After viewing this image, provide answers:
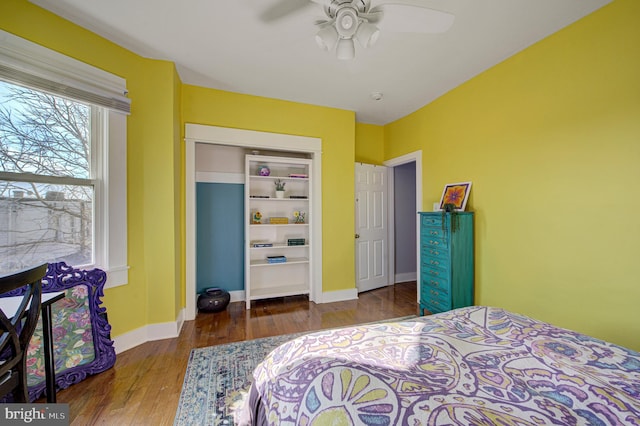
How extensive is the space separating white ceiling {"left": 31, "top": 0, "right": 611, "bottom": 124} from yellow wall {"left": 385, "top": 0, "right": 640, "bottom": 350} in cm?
26

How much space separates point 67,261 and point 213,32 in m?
2.22

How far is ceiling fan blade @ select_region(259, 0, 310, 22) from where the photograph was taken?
1764 millimetres

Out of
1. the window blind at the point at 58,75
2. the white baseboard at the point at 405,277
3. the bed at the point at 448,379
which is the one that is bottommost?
the white baseboard at the point at 405,277

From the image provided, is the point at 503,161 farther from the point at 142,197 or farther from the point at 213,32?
the point at 142,197

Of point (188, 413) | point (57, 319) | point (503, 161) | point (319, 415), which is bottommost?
point (188, 413)

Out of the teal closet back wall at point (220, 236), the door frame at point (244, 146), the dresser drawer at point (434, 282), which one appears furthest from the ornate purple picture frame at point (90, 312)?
the dresser drawer at point (434, 282)

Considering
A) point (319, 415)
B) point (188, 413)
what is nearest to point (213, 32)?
point (319, 415)

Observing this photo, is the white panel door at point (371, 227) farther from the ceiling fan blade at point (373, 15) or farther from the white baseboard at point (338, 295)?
the ceiling fan blade at point (373, 15)

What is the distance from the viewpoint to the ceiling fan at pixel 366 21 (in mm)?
1467

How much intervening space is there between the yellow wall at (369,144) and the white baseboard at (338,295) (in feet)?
6.79

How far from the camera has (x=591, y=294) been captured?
72.6 inches

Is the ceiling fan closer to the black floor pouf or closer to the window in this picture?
the window

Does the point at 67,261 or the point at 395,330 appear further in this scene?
the point at 67,261

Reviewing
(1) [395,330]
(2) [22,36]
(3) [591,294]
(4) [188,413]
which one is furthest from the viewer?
(3) [591,294]
